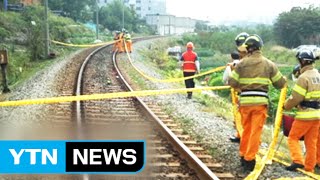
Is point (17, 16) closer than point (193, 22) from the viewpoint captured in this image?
Yes

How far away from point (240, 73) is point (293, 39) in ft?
198

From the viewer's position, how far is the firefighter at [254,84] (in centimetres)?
642

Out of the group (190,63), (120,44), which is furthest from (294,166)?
(120,44)

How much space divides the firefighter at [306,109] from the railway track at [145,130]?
1147 mm

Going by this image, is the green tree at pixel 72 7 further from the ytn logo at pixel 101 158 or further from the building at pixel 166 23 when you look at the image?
the ytn logo at pixel 101 158

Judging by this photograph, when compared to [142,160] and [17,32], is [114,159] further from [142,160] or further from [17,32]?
[17,32]

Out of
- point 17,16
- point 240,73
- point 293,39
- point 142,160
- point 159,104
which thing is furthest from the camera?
point 293,39

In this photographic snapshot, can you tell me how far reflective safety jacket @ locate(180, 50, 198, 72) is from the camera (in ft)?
39.2

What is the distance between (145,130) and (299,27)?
58.6 meters

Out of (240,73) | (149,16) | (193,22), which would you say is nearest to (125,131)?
(240,73)

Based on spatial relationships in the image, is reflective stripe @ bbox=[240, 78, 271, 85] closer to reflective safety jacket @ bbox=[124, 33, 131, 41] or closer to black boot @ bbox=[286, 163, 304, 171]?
black boot @ bbox=[286, 163, 304, 171]

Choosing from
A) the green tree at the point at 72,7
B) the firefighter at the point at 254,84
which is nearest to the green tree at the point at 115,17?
the green tree at the point at 72,7

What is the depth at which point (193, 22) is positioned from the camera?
141750 millimetres

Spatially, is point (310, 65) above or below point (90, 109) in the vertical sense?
above
